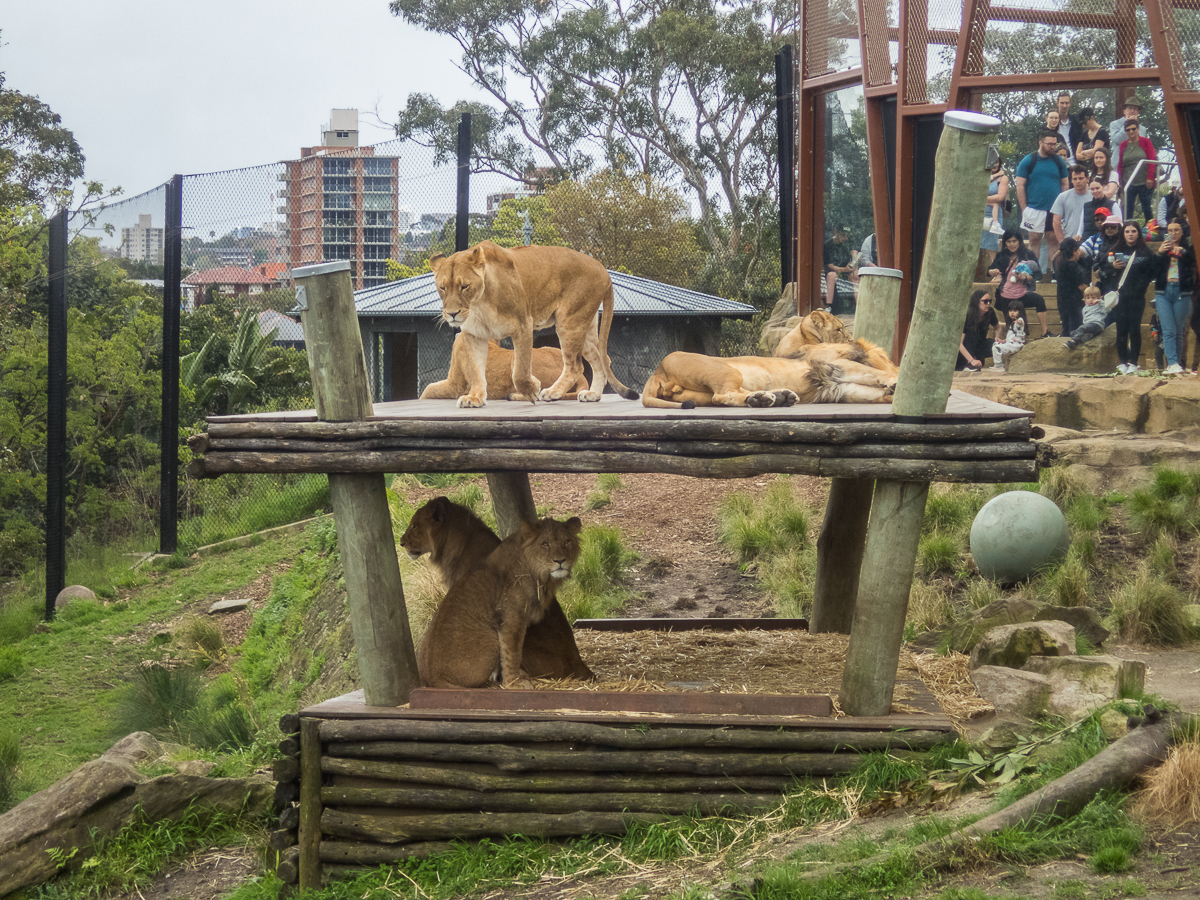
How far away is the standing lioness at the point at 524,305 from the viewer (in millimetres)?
5039

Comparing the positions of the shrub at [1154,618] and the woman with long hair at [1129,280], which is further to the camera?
the woman with long hair at [1129,280]

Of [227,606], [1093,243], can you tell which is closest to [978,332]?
[1093,243]

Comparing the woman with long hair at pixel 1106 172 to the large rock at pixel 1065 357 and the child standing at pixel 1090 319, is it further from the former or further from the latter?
the large rock at pixel 1065 357

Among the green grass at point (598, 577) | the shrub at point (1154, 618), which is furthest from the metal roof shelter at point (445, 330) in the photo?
the shrub at point (1154, 618)

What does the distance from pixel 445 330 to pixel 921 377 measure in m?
9.05

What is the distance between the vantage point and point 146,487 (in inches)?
583

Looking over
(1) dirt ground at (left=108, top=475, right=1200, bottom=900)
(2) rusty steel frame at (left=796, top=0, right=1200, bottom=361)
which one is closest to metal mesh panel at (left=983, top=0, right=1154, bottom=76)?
(2) rusty steel frame at (left=796, top=0, right=1200, bottom=361)

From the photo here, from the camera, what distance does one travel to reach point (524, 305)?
5195 millimetres

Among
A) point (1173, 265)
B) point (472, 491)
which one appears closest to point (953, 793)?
point (472, 491)

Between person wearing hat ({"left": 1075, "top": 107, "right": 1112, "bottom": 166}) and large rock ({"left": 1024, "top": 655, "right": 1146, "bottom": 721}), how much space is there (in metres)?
8.19

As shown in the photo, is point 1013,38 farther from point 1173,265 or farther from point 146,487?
point 146,487

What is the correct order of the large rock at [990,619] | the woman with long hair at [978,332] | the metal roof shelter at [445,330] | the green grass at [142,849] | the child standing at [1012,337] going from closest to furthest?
the green grass at [142,849] → the large rock at [990,619] → the metal roof shelter at [445,330] → the child standing at [1012,337] → the woman with long hair at [978,332]

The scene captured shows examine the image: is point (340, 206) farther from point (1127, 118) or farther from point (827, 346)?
point (1127, 118)

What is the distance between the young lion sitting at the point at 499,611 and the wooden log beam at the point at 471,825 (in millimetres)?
623
